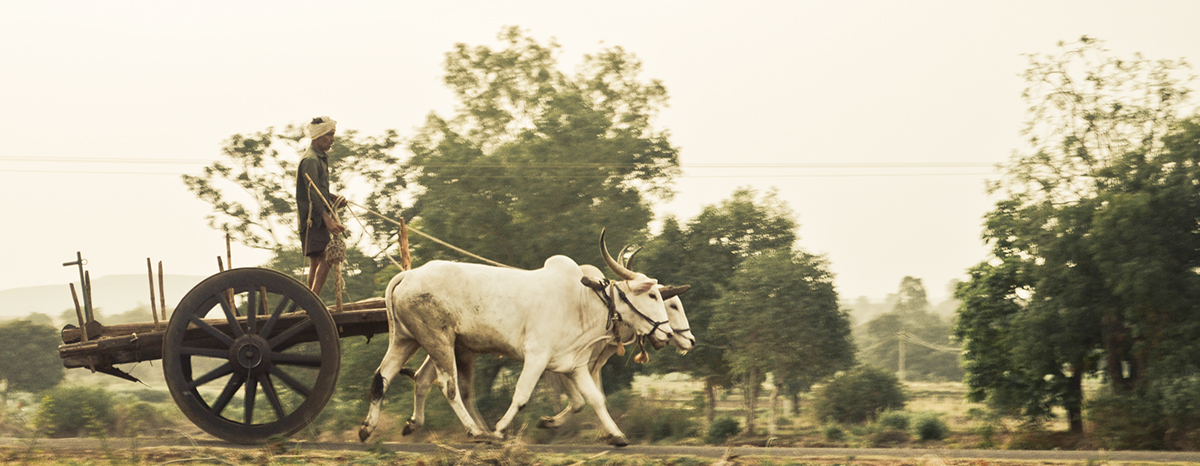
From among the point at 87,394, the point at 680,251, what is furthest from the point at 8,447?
the point at 87,394

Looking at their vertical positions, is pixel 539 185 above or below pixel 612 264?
above

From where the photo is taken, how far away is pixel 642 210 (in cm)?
2573

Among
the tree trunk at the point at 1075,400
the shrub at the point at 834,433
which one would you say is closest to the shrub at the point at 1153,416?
the tree trunk at the point at 1075,400

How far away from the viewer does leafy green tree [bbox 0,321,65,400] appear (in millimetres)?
45688

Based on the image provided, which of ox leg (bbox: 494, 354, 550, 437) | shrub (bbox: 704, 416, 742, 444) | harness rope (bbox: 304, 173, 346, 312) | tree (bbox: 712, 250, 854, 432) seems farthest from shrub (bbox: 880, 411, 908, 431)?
harness rope (bbox: 304, 173, 346, 312)

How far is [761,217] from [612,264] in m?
20.3

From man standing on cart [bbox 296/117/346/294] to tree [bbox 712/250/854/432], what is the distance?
17933 mm

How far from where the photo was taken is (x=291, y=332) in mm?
8016

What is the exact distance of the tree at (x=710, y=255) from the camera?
2675 cm

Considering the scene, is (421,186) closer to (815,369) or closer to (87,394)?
(815,369)

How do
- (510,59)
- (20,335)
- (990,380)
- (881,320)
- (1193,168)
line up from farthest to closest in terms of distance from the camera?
(881,320), (20,335), (510,59), (990,380), (1193,168)

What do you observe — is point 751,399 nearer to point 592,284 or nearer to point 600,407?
point 592,284

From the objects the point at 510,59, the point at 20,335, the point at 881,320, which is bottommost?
the point at 881,320

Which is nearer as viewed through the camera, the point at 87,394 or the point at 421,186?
the point at 421,186
